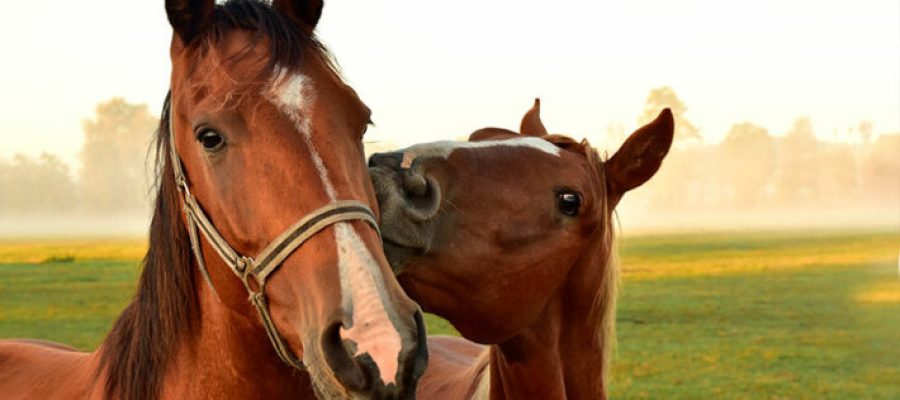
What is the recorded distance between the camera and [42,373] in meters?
3.46

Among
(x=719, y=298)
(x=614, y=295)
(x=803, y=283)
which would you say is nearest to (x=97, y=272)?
(x=719, y=298)

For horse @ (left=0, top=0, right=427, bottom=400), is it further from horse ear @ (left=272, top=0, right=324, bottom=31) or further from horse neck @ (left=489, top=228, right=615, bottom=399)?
horse neck @ (left=489, top=228, right=615, bottom=399)

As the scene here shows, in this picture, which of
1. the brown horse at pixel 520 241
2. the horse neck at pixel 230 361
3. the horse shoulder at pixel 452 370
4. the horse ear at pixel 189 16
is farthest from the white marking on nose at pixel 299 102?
the horse shoulder at pixel 452 370

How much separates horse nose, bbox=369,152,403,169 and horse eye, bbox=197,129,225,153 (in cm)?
78

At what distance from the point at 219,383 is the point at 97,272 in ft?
94.0

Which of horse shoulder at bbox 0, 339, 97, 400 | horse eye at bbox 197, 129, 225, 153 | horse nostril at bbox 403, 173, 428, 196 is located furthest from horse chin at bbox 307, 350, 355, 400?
horse shoulder at bbox 0, 339, 97, 400

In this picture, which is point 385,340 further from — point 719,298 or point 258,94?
point 719,298

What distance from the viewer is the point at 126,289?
24.0 m

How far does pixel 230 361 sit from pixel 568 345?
59.1 inches

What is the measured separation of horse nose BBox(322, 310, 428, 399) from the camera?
6.84ft

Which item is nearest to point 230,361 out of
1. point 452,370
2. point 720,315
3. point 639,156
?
point 639,156

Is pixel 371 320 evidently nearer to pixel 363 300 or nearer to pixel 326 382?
pixel 363 300

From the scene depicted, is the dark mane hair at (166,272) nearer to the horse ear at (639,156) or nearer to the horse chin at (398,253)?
the horse chin at (398,253)

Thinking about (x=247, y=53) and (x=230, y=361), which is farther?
(x=230, y=361)
